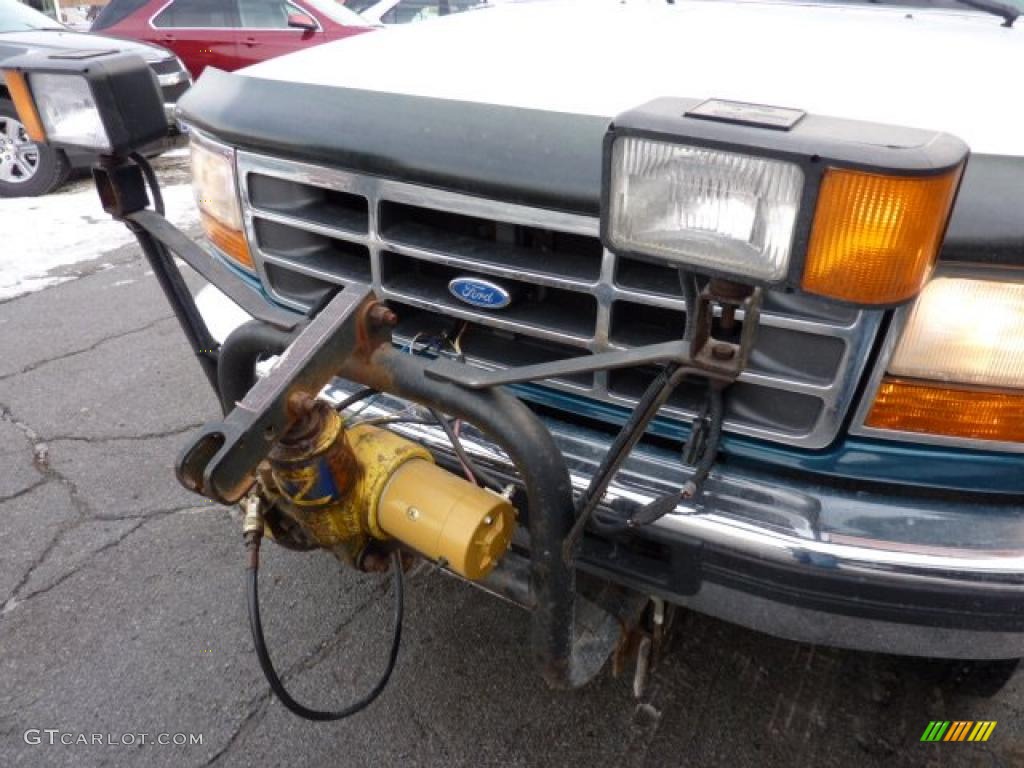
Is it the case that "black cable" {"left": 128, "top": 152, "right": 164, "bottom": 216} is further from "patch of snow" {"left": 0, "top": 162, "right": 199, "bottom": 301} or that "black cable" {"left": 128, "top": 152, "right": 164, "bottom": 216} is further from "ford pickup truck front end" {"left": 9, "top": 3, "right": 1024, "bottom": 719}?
"patch of snow" {"left": 0, "top": 162, "right": 199, "bottom": 301}

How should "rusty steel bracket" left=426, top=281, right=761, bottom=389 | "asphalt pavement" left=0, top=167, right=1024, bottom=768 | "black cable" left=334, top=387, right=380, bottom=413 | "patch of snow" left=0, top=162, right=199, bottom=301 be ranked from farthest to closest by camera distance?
"patch of snow" left=0, top=162, right=199, bottom=301 → "asphalt pavement" left=0, top=167, right=1024, bottom=768 → "black cable" left=334, top=387, right=380, bottom=413 → "rusty steel bracket" left=426, top=281, right=761, bottom=389

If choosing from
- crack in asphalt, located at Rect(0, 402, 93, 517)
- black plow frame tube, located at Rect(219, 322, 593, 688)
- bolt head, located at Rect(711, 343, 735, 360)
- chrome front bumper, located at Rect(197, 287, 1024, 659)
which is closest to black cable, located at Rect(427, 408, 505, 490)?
chrome front bumper, located at Rect(197, 287, 1024, 659)

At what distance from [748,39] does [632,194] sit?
1255 millimetres

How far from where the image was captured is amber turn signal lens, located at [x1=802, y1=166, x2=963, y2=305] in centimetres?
89

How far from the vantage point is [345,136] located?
1.75 metres

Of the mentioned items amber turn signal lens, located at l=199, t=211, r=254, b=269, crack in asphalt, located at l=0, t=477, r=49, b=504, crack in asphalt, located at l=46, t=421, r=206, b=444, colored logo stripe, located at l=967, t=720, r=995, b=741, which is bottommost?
crack in asphalt, located at l=46, t=421, r=206, b=444

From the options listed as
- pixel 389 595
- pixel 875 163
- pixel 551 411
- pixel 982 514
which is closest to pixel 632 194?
pixel 875 163

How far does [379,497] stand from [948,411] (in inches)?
42.8

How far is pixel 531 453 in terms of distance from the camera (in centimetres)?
128

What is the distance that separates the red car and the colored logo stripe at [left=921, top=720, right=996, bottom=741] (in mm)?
8119

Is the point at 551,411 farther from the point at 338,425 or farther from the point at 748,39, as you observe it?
the point at 748,39

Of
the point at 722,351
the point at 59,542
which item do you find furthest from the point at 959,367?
the point at 59,542

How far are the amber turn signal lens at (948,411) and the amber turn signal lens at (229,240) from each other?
162 cm

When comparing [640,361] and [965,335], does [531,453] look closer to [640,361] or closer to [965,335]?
[640,361]
